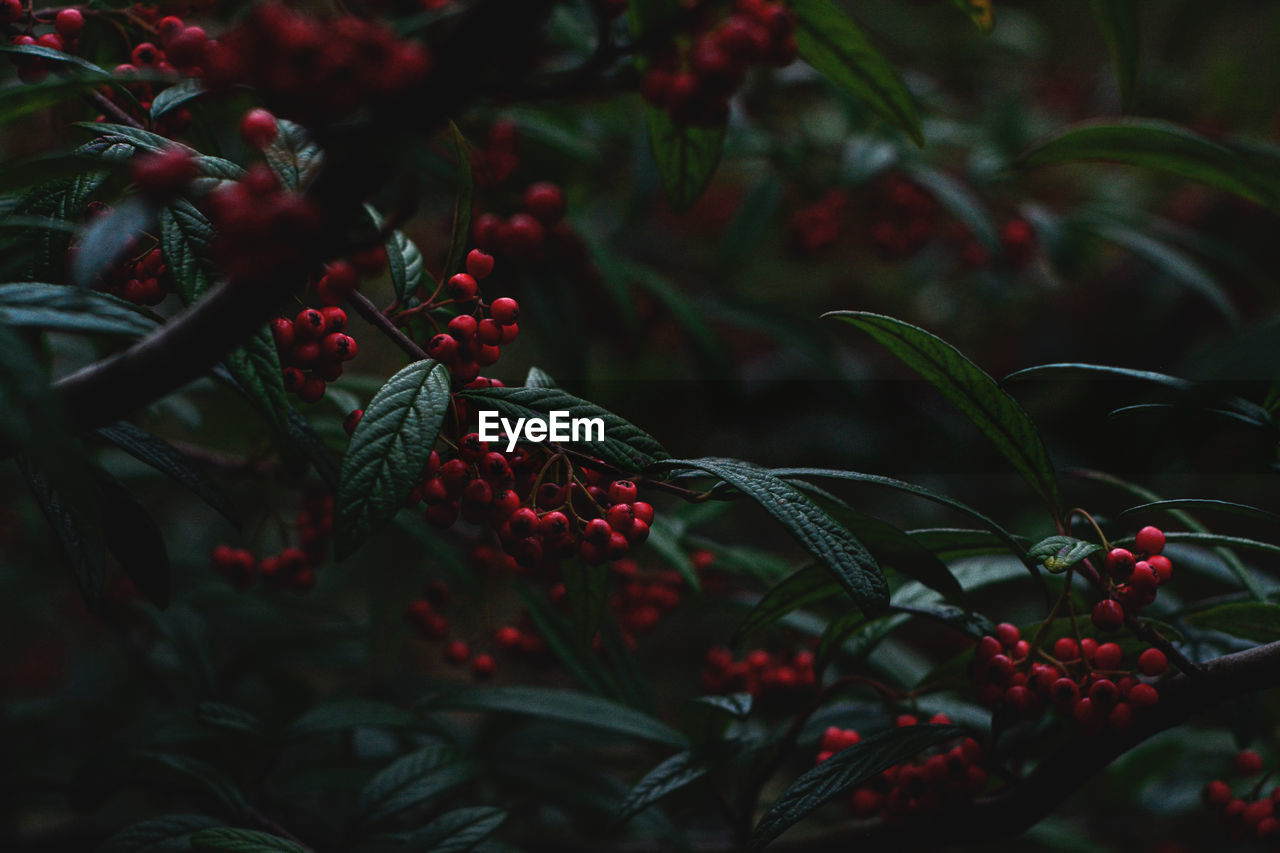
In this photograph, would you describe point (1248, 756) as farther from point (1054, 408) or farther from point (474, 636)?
point (474, 636)

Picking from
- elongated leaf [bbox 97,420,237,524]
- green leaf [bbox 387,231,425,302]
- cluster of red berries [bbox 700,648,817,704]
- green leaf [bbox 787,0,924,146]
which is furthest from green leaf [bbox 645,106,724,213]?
cluster of red berries [bbox 700,648,817,704]

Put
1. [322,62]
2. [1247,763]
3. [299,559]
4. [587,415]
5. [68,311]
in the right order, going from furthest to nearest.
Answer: [299,559]
[1247,763]
[587,415]
[68,311]
[322,62]

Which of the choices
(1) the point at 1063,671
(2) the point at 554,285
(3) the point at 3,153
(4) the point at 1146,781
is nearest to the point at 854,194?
(2) the point at 554,285

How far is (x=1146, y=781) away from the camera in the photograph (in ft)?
3.40

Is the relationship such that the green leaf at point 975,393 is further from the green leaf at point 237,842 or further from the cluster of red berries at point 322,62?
the green leaf at point 237,842

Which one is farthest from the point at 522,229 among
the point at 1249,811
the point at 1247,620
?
the point at 1249,811

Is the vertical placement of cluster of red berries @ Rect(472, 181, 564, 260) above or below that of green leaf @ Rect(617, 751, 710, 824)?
above

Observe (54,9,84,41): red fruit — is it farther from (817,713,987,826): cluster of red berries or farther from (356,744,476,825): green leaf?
(817,713,987,826): cluster of red berries

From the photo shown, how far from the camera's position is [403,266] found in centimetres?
65

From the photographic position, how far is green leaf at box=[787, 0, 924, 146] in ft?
1.92

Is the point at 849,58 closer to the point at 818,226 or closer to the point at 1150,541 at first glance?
the point at 1150,541

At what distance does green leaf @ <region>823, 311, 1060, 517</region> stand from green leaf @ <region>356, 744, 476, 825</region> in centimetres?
55

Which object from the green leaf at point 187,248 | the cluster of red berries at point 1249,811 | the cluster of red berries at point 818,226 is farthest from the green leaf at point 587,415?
the cluster of red berries at point 818,226

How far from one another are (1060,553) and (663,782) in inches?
14.2
